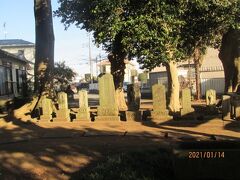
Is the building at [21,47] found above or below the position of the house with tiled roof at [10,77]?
above

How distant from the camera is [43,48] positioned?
23.1m

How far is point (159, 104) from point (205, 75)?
37.1m

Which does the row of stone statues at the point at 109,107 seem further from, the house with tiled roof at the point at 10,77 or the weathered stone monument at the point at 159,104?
the house with tiled roof at the point at 10,77

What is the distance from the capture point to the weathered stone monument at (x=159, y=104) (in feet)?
59.0

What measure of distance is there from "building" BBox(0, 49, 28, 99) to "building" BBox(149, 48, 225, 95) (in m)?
14.8

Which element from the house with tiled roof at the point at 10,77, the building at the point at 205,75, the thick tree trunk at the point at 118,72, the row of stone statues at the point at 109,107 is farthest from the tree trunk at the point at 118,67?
the building at the point at 205,75

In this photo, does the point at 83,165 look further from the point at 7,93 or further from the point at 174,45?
the point at 7,93

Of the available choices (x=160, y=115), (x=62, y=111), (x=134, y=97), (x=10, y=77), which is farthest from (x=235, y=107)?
(x=10, y=77)

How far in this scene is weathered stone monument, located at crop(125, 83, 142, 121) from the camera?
18281 mm

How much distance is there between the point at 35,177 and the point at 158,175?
271 centimetres

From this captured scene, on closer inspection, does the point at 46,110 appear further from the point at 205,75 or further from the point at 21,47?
the point at 21,47

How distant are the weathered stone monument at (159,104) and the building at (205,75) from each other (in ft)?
81.0

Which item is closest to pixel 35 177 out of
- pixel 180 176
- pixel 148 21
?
pixel 180 176

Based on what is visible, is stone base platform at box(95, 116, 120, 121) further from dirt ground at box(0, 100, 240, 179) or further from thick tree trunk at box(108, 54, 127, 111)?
thick tree trunk at box(108, 54, 127, 111)
